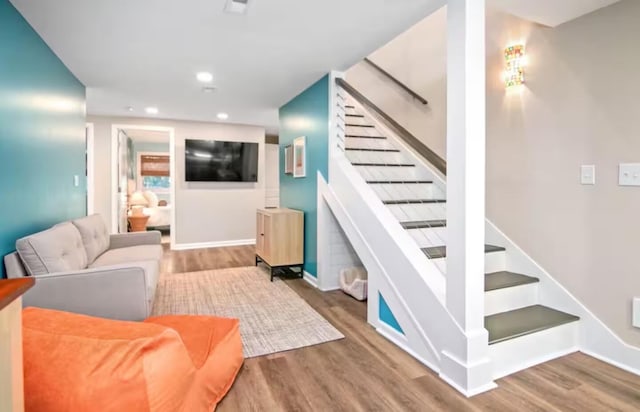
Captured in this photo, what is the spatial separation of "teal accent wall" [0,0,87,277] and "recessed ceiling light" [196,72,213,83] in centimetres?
119

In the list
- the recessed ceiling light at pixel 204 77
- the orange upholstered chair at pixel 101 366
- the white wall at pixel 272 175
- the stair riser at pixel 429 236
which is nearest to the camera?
the orange upholstered chair at pixel 101 366

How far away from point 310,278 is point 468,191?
98.1 inches

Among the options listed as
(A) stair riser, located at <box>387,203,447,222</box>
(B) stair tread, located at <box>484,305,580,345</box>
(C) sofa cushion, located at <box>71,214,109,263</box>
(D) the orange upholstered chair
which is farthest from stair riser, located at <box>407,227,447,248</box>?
(C) sofa cushion, located at <box>71,214,109,263</box>

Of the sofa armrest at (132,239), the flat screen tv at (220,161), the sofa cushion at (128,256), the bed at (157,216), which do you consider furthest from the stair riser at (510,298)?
the bed at (157,216)

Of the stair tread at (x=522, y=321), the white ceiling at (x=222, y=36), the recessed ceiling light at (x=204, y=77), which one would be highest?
the recessed ceiling light at (x=204, y=77)

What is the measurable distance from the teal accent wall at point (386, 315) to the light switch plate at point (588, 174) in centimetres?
159

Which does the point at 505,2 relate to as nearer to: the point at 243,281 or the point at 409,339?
the point at 409,339

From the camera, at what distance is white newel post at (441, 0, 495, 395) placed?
1837 mm

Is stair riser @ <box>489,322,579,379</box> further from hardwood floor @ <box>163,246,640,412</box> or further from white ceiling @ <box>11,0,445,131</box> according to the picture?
white ceiling @ <box>11,0,445,131</box>

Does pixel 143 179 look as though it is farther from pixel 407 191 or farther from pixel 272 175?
pixel 407 191

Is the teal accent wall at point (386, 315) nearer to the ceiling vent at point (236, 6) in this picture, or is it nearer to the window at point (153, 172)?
the ceiling vent at point (236, 6)

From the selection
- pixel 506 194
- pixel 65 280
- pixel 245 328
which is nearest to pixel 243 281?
pixel 245 328

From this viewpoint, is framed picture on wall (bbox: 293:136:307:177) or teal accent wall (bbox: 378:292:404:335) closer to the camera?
teal accent wall (bbox: 378:292:404:335)

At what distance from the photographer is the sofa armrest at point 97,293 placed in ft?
6.43
